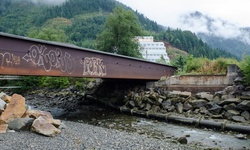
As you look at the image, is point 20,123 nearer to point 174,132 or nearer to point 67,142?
point 67,142

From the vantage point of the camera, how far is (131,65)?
2059 cm

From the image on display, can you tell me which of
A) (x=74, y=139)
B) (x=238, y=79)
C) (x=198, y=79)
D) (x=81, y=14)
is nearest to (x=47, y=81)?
(x=198, y=79)

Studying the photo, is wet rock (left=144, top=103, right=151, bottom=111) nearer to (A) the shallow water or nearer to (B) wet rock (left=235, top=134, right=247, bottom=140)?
(A) the shallow water

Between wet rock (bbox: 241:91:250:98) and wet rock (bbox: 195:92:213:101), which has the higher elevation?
wet rock (bbox: 241:91:250:98)

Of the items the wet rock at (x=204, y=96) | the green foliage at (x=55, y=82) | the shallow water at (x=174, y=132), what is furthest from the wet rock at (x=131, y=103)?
the green foliage at (x=55, y=82)

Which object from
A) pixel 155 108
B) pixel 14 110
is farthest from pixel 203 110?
pixel 14 110

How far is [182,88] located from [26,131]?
15328 mm

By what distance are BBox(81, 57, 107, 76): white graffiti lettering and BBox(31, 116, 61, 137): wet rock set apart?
650cm

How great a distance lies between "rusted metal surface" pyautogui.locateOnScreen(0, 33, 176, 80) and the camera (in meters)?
11.1

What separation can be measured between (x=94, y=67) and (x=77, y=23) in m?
120

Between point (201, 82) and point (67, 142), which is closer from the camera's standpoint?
point (67, 142)

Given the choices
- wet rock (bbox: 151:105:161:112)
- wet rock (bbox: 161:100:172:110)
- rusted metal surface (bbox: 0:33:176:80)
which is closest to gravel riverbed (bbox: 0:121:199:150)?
rusted metal surface (bbox: 0:33:176:80)

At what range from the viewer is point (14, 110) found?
1015cm

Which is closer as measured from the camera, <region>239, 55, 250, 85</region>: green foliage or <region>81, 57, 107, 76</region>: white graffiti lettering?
<region>81, 57, 107, 76</region>: white graffiti lettering
